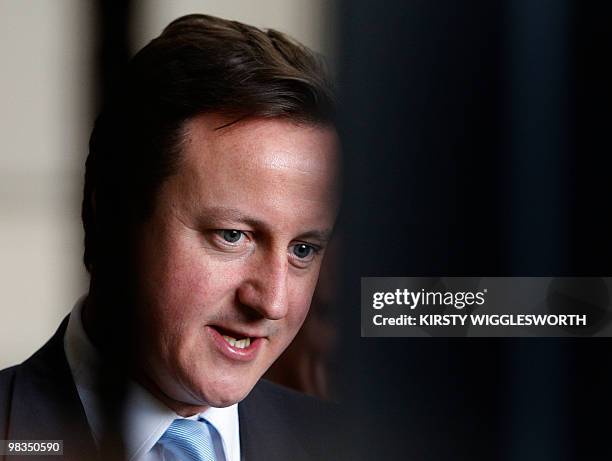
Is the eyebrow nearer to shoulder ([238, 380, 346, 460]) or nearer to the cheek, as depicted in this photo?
the cheek

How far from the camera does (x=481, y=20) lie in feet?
4.64

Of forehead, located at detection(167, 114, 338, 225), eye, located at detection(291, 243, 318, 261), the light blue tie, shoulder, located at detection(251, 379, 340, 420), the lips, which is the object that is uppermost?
forehead, located at detection(167, 114, 338, 225)

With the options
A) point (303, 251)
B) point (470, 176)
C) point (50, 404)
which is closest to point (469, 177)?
point (470, 176)

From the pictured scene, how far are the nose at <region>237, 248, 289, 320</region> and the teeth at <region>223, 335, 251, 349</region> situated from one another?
2.0 inches

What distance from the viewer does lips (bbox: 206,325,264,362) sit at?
1.33m

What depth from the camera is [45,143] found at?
1.34m

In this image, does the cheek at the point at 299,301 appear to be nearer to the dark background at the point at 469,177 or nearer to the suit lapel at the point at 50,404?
the dark background at the point at 469,177

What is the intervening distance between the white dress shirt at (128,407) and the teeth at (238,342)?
0.11m

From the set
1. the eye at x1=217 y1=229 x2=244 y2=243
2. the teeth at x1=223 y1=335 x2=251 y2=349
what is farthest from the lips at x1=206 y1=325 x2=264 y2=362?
the eye at x1=217 y1=229 x2=244 y2=243

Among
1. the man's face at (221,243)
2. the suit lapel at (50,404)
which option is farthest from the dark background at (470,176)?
the suit lapel at (50,404)

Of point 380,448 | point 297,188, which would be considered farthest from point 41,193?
point 380,448

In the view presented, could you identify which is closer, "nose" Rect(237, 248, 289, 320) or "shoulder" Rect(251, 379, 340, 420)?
"nose" Rect(237, 248, 289, 320)

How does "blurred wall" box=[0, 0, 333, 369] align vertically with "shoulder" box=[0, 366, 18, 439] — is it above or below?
above

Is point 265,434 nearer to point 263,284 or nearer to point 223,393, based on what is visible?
point 223,393
